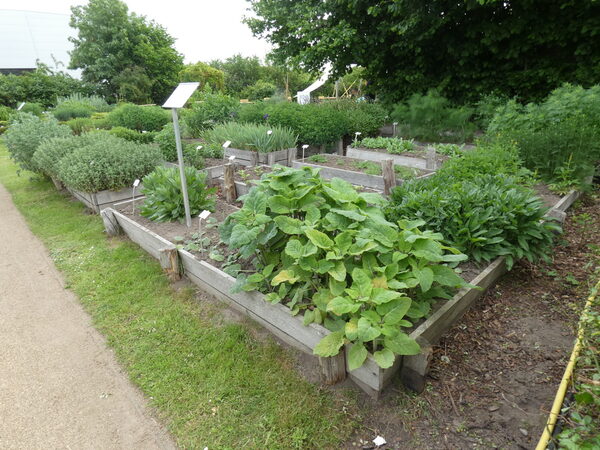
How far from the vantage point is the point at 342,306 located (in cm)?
184

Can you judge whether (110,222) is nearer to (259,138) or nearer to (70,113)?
(259,138)

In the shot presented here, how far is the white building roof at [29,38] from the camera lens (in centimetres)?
3522

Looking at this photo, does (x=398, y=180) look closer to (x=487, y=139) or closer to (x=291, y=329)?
(x=487, y=139)

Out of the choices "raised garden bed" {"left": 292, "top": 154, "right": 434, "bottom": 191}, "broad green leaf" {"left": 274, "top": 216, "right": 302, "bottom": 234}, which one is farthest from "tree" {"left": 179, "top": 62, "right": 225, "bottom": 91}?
"broad green leaf" {"left": 274, "top": 216, "right": 302, "bottom": 234}

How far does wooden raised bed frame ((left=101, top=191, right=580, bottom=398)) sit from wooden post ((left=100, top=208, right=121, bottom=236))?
3.66ft

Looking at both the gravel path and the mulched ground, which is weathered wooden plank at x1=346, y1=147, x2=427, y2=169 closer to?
the mulched ground

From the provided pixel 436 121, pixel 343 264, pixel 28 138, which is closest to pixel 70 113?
pixel 28 138

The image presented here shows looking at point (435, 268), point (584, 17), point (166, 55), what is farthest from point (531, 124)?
point (166, 55)

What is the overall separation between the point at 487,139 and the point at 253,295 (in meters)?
5.67

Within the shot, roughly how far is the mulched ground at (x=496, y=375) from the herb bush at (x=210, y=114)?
8.11 m

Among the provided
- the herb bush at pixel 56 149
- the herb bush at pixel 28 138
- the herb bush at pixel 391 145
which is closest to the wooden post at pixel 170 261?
the herb bush at pixel 56 149

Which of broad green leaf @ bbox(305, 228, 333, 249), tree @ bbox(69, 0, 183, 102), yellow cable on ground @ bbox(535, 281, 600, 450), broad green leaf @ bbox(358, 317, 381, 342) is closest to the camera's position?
yellow cable on ground @ bbox(535, 281, 600, 450)

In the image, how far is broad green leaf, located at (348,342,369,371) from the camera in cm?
178

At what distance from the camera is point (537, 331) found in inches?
93.4
